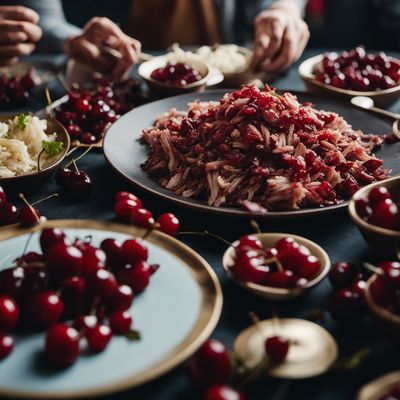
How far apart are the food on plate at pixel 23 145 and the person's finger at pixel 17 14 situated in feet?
2.48

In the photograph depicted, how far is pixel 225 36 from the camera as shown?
381 cm

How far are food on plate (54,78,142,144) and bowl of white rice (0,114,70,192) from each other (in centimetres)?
15

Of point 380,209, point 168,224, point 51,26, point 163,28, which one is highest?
point 380,209

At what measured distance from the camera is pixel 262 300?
4.38 feet

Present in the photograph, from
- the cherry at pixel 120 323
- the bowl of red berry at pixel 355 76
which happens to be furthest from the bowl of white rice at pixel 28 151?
the bowl of red berry at pixel 355 76

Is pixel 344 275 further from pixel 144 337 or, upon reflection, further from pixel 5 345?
pixel 5 345

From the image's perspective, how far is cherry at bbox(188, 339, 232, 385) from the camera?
41.6 inches

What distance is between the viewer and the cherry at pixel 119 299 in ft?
3.90

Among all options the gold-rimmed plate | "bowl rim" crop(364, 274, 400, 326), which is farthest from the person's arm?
"bowl rim" crop(364, 274, 400, 326)

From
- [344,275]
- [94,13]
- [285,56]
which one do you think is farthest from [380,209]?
[94,13]

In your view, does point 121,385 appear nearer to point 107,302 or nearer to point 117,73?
point 107,302

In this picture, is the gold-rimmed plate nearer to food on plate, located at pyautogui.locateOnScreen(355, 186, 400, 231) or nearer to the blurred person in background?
food on plate, located at pyautogui.locateOnScreen(355, 186, 400, 231)

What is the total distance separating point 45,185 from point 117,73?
33.1 inches

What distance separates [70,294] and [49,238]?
0.55 ft
